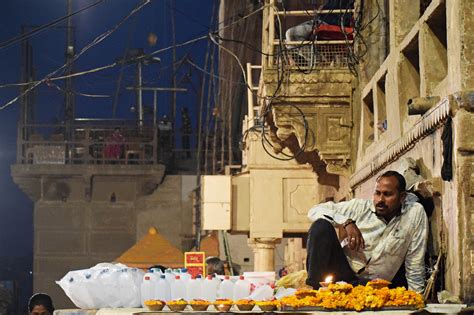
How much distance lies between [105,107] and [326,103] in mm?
47200

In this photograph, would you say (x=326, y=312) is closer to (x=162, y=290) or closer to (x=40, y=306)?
(x=162, y=290)

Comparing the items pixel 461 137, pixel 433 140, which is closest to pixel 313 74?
pixel 433 140

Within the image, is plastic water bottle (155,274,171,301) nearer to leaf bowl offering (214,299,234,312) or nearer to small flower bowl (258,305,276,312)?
leaf bowl offering (214,299,234,312)

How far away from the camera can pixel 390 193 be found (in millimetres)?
8383

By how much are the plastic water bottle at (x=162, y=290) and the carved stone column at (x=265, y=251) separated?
10.8 m

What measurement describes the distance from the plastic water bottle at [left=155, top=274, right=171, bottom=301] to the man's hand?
1.46 m

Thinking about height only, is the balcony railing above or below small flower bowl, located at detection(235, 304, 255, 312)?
above

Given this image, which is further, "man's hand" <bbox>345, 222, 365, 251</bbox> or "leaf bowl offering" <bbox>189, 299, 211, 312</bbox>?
"man's hand" <bbox>345, 222, 365, 251</bbox>

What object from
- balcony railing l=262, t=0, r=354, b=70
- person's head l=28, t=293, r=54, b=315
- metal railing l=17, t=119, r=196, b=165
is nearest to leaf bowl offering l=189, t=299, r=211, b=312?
person's head l=28, t=293, r=54, b=315

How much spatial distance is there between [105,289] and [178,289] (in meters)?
0.55

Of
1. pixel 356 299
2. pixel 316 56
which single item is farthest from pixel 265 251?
pixel 356 299

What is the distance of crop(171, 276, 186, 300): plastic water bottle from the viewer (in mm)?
8172

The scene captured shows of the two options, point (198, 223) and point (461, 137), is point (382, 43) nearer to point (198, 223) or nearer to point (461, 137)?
point (461, 137)

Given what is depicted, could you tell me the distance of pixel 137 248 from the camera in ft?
72.5
